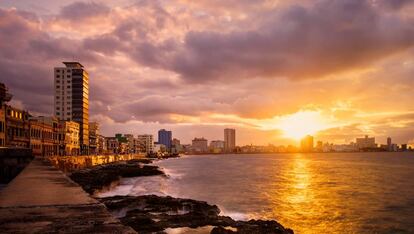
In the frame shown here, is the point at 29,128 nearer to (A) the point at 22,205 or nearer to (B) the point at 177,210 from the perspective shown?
(B) the point at 177,210

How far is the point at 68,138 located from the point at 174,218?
431 ft

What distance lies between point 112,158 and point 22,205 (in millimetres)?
161695

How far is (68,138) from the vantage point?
494 ft

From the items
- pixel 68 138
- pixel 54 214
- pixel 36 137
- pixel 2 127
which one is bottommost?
pixel 54 214

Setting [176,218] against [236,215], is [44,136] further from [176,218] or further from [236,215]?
[176,218]

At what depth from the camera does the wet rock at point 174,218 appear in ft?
88.5

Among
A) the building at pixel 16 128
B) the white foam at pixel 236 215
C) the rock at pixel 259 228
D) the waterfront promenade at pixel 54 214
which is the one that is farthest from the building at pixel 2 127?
the waterfront promenade at pixel 54 214

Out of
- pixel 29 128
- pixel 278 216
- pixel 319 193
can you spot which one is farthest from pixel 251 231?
pixel 29 128

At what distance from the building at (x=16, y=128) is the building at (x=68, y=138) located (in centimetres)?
4006

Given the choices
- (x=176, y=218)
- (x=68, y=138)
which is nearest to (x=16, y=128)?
(x=68, y=138)

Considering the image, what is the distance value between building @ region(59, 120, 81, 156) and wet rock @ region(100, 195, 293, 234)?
111m

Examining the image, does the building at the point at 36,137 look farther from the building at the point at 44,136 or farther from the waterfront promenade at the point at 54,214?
the waterfront promenade at the point at 54,214

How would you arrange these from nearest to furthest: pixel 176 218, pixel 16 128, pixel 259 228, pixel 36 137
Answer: pixel 259 228
pixel 176 218
pixel 16 128
pixel 36 137

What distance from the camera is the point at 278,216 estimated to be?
39.9 meters
